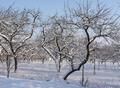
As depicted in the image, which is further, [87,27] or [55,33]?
[55,33]

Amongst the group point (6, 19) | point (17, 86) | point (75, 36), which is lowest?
point (17, 86)

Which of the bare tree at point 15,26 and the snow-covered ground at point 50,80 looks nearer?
the snow-covered ground at point 50,80

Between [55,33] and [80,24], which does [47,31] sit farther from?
[80,24]

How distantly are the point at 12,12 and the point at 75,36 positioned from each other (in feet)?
26.8

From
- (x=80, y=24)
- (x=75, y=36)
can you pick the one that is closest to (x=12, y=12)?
(x=75, y=36)

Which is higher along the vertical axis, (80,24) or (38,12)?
(38,12)

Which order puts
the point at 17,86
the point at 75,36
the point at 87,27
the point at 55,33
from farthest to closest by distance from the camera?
1. the point at 55,33
2. the point at 75,36
3. the point at 87,27
4. the point at 17,86

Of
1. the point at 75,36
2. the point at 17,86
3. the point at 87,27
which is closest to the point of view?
the point at 17,86

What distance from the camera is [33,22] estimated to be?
100 ft

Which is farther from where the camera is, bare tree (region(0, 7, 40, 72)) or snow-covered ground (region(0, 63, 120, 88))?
bare tree (region(0, 7, 40, 72))

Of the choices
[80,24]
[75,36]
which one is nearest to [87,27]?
[80,24]

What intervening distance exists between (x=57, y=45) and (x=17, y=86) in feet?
71.3

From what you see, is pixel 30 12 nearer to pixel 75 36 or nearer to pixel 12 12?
pixel 12 12

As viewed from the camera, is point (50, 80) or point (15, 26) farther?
point (15, 26)
